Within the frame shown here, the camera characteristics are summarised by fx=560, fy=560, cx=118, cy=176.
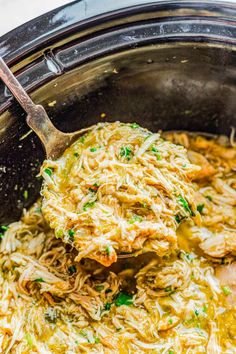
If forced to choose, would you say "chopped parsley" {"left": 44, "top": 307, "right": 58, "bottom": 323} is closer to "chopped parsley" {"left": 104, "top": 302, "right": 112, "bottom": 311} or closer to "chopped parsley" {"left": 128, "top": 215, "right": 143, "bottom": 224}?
"chopped parsley" {"left": 104, "top": 302, "right": 112, "bottom": 311}

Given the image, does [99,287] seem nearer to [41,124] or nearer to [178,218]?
[178,218]

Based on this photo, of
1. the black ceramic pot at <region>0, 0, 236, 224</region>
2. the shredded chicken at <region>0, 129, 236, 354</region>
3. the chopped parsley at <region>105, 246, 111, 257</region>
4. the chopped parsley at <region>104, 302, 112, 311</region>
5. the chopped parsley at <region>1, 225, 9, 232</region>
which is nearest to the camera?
the chopped parsley at <region>105, 246, 111, 257</region>

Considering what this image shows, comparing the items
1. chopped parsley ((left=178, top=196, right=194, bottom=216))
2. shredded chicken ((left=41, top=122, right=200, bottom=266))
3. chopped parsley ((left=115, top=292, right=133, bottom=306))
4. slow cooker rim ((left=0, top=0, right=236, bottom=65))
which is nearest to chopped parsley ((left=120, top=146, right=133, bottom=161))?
shredded chicken ((left=41, top=122, right=200, bottom=266))

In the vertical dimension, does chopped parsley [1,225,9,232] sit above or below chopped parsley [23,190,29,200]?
below

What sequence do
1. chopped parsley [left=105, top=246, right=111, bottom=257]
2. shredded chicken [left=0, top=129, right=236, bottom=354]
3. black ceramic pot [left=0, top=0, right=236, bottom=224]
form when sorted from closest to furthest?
chopped parsley [left=105, top=246, right=111, bottom=257] < black ceramic pot [left=0, top=0, right=236, bottom=224] < shredded chicken [left=0, top=129, right=236, bottom=354]

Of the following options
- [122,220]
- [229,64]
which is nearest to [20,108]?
[122,220]

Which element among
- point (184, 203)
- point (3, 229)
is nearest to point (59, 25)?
point (184, 203)

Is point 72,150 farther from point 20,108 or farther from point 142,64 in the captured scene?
point 142,64
